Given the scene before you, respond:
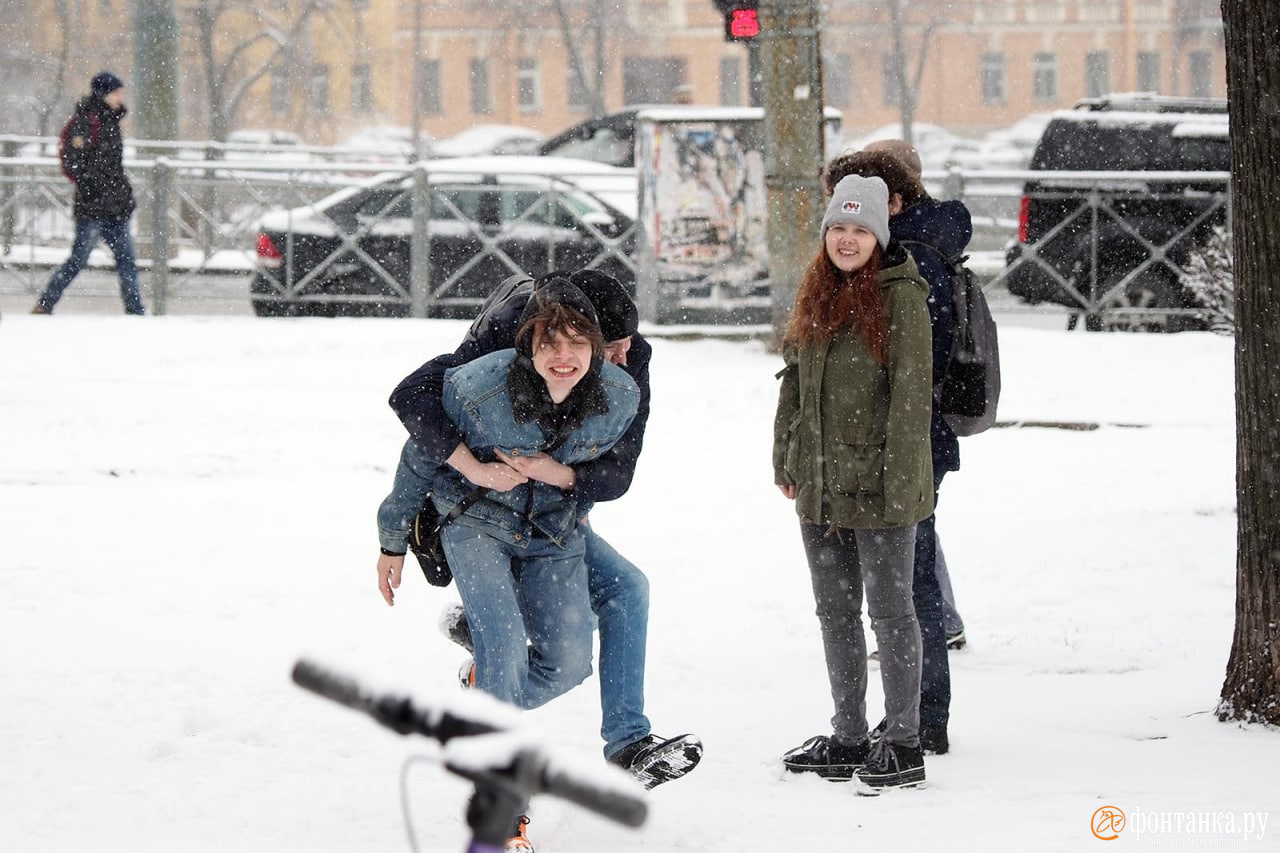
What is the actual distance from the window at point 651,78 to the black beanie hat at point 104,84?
32.1 meters

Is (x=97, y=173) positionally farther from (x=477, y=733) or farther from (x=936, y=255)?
(x=477, y=733)

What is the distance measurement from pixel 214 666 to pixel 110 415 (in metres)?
4.65

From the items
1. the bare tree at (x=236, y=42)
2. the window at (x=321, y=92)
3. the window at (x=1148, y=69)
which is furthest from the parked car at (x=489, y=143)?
the window at (x=1148, y=69)

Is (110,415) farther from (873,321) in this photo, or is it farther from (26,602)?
(873,321)

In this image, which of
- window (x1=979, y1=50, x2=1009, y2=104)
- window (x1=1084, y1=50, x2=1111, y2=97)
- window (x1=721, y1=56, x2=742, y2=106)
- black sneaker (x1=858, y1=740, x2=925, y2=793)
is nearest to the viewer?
black sneaker (x1=858, y1=740, x2=925, y2=793)

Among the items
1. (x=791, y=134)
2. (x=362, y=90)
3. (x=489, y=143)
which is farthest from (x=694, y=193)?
(x=362, y=90)

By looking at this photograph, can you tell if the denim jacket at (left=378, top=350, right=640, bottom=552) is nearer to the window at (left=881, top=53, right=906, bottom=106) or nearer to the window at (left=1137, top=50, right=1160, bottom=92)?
the window at (left=881, top=53, right=906, bottom=106)

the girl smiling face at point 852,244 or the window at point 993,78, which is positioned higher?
the window at point 993,78

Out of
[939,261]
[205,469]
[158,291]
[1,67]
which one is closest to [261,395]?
[205,469]

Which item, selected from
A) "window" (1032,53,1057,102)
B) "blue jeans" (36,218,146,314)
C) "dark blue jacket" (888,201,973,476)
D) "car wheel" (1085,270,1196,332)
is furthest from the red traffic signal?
"window" (1032,53,1057,102)

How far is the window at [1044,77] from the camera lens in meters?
47.2

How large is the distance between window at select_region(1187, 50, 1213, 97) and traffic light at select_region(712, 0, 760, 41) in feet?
121

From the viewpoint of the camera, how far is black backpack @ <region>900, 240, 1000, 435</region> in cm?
455

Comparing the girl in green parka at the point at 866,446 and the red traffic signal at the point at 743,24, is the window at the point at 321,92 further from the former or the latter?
the girl in green parka at the point at 866,446
